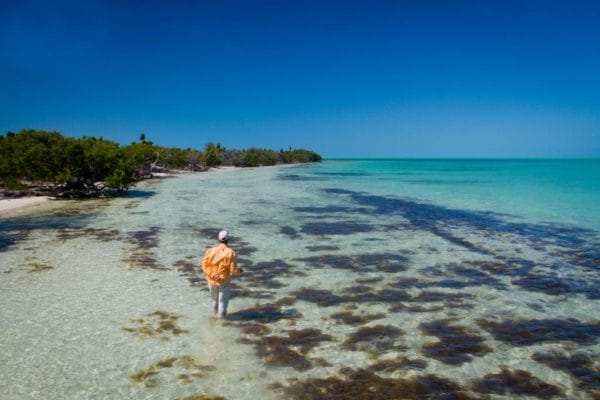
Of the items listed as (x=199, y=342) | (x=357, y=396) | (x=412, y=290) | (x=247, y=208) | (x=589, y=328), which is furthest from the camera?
(x=247, y=208)

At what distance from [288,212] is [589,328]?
17.5 metres

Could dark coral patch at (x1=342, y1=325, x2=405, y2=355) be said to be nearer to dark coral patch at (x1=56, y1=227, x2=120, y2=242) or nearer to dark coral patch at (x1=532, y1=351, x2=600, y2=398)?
dark coral patch at (x1=532, y1=351, x2=600, y2=398)

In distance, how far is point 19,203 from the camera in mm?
24797

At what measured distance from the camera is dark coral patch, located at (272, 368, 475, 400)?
19.0 ft

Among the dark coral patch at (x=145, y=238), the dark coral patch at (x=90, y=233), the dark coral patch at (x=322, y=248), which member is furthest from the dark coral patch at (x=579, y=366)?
Result: the dark coral patch at (x=90, y=233)

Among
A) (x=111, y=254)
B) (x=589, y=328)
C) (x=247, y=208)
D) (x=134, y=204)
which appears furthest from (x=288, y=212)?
(x=589, y=328)

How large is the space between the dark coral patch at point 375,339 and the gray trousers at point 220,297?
2.38 meters

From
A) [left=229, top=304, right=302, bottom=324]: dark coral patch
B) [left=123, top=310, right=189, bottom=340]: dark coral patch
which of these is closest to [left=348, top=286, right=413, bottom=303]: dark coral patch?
[left=229, top=304, right=302, bottom=324]: dark coral patch

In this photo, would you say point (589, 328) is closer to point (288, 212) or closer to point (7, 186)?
point (288, 212)

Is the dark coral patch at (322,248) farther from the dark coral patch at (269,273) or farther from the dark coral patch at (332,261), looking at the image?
the dark coral patch at (269,273)

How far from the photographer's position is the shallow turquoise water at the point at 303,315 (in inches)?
245

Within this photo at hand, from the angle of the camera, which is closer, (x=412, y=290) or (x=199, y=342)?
(x=199, y=342)

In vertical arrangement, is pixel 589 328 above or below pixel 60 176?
below

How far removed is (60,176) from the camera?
2616 cm
